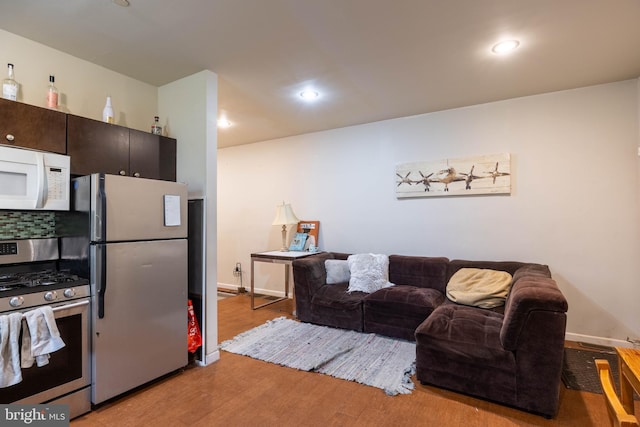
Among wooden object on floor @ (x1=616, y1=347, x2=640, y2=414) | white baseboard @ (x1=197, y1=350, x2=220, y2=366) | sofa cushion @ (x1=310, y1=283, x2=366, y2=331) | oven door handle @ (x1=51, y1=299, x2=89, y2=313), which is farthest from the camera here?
sofa cushion @ (x1=310, y1=283, x2=366, y2=331)

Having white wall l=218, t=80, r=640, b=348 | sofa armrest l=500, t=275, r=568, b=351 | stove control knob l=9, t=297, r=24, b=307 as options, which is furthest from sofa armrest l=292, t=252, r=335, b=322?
stove control knob l=9, t=297, r=24, b=307

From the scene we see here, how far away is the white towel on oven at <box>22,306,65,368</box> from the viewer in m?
1.73

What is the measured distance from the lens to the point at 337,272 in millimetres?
3949

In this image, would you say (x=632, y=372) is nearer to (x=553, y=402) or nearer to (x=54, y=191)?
(x=553, y=402)

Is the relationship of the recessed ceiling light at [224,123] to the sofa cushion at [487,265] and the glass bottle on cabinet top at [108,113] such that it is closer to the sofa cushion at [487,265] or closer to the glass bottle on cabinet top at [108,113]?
the glass bottle on cabinet top at [108,113]

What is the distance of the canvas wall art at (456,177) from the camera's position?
349 cm

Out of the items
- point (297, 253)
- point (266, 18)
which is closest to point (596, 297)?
point (297, 253)

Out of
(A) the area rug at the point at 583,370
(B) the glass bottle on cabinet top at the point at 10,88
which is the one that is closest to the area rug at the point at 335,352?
(A) the area rug at the point at 583,370

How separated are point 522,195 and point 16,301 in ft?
13.9

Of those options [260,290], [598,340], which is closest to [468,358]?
[598,340]

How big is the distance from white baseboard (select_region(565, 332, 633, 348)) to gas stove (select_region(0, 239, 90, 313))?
427 cm

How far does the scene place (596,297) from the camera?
3111mm

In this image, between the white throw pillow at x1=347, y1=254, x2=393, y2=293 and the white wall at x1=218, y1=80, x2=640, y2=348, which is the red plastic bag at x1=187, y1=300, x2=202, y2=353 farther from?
the white wall at x1=218, y1=80, x2=640, y2=348

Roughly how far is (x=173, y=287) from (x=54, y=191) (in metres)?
1.02
